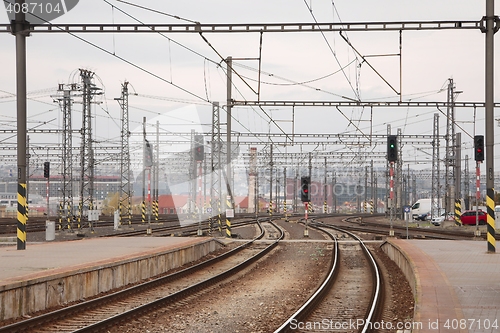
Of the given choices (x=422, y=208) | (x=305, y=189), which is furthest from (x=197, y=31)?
(x=422, y=208)

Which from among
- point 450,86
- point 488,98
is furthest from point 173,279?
point 450,86

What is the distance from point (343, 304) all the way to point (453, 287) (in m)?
2.46

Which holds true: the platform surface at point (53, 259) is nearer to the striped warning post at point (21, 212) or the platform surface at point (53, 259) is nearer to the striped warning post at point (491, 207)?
the striped warning post at point (21, 212)

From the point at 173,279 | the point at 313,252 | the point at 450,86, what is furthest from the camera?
the point at 450,86

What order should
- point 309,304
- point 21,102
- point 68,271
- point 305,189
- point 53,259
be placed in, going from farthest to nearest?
point 305,189
point 21,102
point 53,259
point 68,271
point 309,304

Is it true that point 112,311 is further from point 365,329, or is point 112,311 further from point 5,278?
point 365,329

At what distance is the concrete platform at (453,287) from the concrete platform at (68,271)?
24.4 ft

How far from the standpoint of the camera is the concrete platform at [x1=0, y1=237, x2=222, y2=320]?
43.5ft

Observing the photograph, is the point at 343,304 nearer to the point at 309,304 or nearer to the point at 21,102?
the point at 309,304

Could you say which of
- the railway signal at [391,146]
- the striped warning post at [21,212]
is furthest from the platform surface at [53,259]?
the railway signal at [391,146]

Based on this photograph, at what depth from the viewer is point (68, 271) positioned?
1530cm

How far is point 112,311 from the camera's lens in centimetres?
1425

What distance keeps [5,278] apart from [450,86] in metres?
40.4

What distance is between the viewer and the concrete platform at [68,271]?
13.3m
